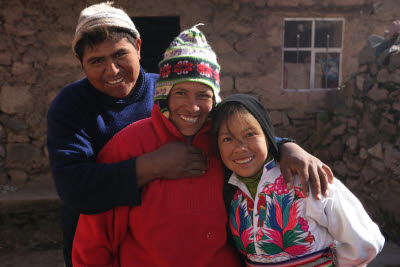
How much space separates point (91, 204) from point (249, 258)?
75cm

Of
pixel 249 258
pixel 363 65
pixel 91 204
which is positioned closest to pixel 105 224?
pixel 91 204

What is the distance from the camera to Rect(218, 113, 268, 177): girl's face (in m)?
1.44

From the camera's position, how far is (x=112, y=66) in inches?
59.4

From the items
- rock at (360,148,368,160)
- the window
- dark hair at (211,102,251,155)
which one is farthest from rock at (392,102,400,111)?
dark hair at (211,102,251,155)

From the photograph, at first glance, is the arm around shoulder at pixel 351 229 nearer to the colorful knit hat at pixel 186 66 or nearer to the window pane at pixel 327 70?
the colorful knit hat at pixel 186 66

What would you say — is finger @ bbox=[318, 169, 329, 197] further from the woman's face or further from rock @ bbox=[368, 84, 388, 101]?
rock @ bbox=[368, 84, 388, 101]

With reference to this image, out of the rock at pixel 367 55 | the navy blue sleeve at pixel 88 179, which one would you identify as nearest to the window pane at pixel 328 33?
the rock at pixel 367 55

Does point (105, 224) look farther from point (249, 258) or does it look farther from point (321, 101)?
point (321, 101)

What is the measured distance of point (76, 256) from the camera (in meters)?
1.40

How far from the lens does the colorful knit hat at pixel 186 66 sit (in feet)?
4.69

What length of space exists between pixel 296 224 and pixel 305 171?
23 cm

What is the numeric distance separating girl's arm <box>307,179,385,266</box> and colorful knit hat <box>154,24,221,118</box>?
69 centimetres

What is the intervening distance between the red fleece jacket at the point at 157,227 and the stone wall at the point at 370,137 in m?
2.92

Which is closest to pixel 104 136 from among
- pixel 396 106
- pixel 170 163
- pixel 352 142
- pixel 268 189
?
pixel 170 163
